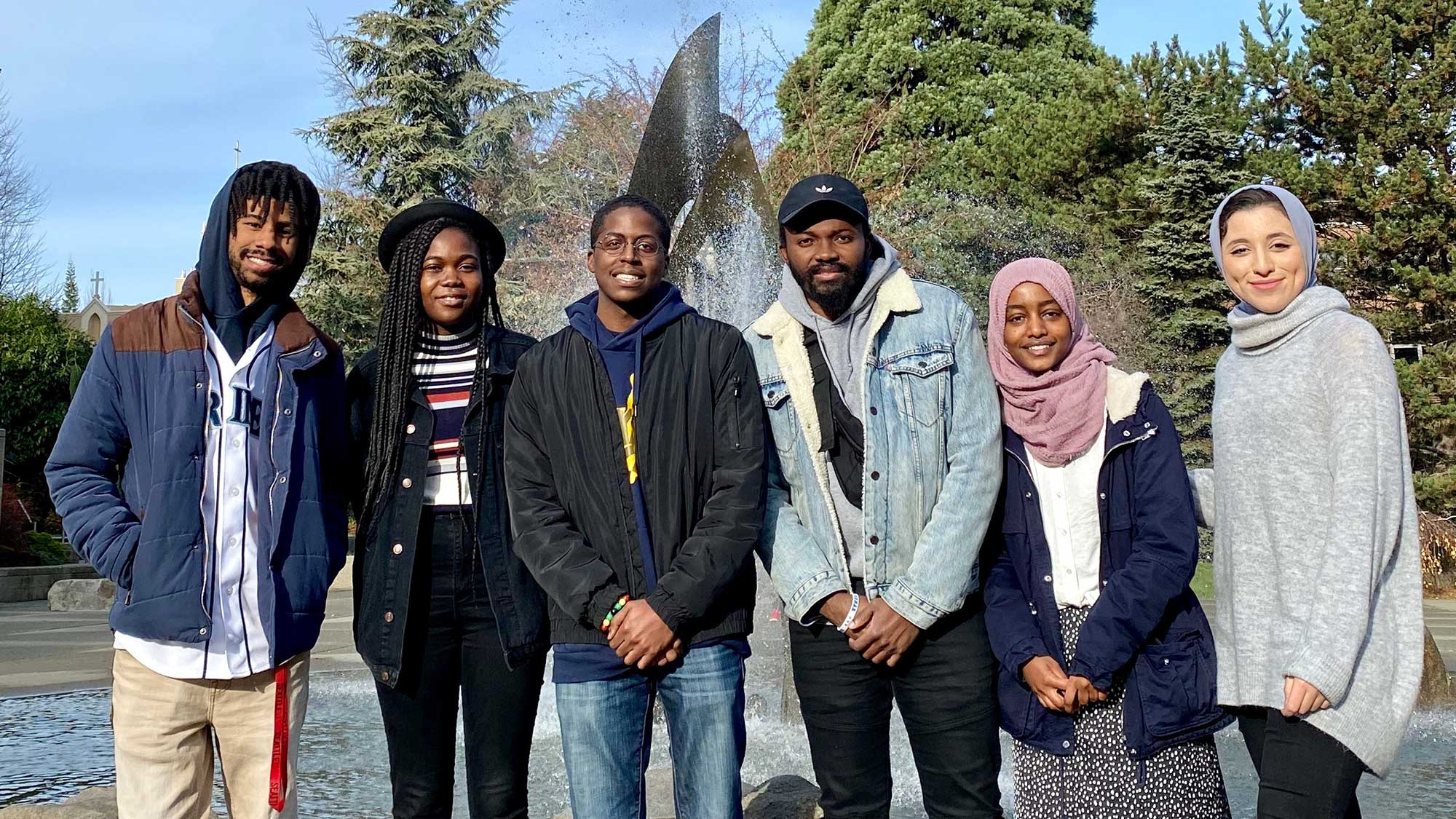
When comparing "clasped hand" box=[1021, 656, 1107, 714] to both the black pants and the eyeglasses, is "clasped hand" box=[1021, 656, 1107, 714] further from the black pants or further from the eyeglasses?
the eyeglasses

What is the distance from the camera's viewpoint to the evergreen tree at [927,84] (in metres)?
23.0

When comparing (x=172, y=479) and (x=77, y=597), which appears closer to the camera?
(x=172, y=479)

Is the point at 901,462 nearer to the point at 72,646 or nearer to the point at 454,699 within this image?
the point at 454,699

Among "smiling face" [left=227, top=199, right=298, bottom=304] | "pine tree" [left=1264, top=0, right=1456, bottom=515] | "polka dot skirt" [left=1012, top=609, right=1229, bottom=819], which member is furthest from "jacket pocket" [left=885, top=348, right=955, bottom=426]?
→ "pine tree" [left=1264, top=0, right=1456, bottom=515]

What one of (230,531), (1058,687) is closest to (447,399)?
(230,531)

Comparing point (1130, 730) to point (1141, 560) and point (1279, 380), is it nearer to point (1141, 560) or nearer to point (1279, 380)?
point (1141, 560)

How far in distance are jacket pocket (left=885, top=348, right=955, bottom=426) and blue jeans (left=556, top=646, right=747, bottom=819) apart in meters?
0.74

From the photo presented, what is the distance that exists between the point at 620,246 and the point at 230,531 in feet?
3.74

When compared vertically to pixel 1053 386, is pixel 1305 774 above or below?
below

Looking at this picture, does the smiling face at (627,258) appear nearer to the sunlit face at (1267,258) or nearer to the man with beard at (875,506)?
the man with beard at (875,506)

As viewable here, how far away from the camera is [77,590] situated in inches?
527

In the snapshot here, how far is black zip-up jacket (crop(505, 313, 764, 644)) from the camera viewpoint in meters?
2.76

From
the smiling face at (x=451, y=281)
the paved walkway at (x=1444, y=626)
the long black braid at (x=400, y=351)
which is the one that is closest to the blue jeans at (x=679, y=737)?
the long black braid at (x=400, y=351)

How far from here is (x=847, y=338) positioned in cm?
311
